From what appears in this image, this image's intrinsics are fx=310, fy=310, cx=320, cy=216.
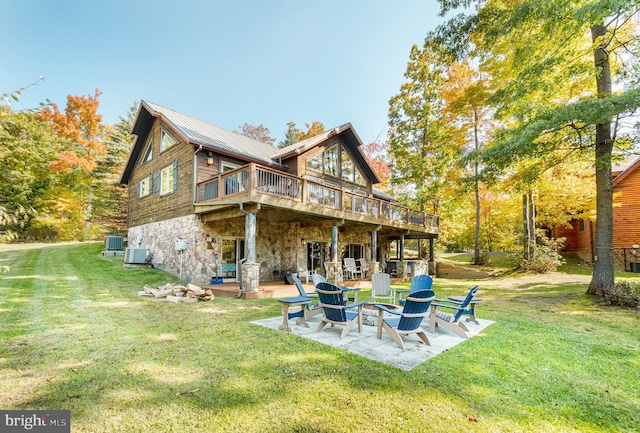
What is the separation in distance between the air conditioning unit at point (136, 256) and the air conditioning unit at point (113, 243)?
4621 mm

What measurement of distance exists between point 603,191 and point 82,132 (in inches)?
1191

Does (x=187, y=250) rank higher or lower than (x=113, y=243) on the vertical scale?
lower

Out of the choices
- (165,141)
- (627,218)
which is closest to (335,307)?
(165,141)

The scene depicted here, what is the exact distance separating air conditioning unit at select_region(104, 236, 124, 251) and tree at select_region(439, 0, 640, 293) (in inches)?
718

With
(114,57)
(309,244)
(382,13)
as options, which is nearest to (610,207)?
(382,13)

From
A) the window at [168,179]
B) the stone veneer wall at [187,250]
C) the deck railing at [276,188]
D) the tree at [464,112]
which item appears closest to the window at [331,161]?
the deck railing at [276,188]

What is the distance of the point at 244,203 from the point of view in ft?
31.2

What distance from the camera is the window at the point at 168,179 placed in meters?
12.5

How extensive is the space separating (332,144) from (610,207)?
1068cm

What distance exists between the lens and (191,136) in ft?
36.5

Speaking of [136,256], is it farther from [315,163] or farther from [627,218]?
[627,218]

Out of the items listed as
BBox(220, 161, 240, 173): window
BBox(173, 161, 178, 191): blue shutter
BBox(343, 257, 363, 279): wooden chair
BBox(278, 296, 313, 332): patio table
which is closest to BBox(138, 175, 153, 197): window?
BBox(173, 161, 178, 191): blue shutter

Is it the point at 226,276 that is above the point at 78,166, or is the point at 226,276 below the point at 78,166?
below

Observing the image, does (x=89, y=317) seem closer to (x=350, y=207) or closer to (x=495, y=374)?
(x=495, y=374)
